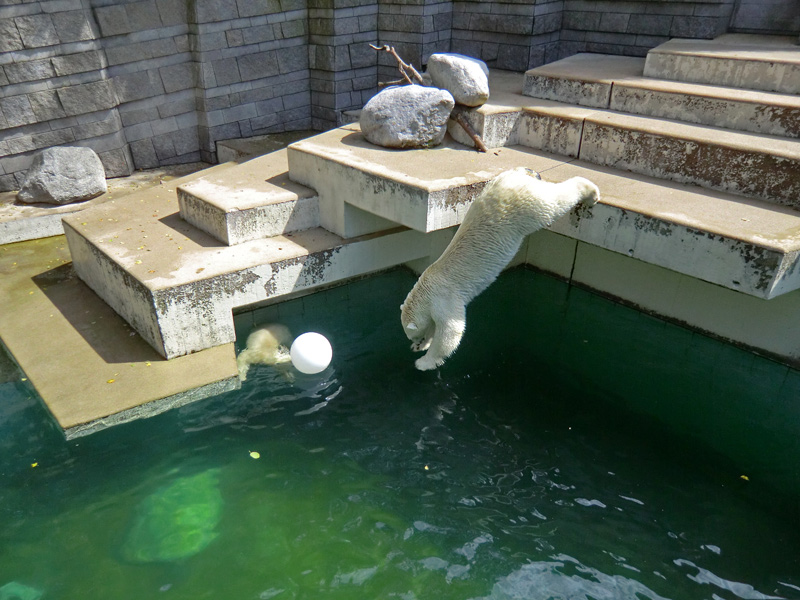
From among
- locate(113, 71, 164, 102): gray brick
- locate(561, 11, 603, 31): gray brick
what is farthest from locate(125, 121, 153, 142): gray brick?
locate(561, 11, 603, 31): gray brick

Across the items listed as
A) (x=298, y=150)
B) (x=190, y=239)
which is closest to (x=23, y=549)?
(x=190, y=239)

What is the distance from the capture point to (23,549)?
4.21 meters

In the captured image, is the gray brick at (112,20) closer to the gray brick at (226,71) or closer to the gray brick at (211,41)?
the gray brick at (211,41)

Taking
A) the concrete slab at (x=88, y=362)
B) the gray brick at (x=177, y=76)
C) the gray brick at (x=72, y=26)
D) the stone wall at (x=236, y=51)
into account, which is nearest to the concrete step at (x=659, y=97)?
the stone wall at (x=236, y=51)

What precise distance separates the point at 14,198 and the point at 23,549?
5.77 metres

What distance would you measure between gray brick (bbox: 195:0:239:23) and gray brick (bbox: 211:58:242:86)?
0.59 metres

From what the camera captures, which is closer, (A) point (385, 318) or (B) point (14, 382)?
(B) point (14, 382)

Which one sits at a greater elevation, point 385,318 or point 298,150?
point 298,150

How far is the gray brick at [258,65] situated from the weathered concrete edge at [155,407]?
615 cm

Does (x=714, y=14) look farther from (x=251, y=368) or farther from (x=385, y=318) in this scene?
(x=251, y=368)

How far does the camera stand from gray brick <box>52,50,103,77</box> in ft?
27.2

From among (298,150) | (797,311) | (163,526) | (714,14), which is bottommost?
(163,526)

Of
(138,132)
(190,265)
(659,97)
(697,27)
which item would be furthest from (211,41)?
(697,27)

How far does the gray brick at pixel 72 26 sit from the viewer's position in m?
8.11
